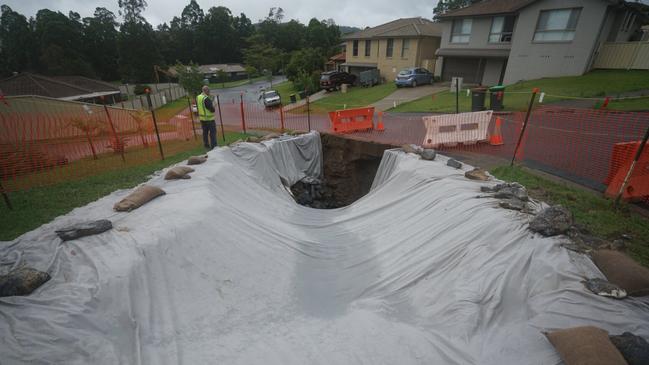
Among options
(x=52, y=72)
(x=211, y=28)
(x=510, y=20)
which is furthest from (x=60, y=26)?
(x=510, y=20)

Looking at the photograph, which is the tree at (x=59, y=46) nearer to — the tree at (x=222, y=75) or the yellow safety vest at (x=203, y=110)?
the tree at (x=222, y=75)

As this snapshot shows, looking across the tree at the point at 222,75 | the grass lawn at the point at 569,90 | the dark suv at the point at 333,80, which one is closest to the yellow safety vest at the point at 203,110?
the grass lawn at the point at 569,90

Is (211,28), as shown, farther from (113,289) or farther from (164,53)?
(113,289)

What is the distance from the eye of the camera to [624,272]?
8.91 feet

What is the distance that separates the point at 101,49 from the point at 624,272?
68.2 metres

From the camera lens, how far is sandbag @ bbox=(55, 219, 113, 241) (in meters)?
3.19

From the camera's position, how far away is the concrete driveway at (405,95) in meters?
17.5

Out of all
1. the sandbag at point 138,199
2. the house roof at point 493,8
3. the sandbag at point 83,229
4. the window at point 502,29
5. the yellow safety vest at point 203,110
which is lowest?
the sandbag at point 138,199

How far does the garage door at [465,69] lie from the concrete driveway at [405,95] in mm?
2327

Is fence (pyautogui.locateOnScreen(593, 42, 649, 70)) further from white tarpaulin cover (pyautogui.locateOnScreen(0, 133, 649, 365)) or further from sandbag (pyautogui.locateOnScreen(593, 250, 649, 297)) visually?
sandbag (pyautogui.locateOnScreen(593, 250, 649, 297))

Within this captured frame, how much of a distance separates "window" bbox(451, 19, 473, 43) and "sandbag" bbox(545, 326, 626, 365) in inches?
882

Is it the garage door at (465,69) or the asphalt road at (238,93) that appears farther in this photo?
the asphalt road at (238,93)

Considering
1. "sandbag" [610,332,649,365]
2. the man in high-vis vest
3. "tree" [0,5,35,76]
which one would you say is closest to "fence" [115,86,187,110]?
the man in high-vis vest

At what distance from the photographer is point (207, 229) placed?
12.7 feet
